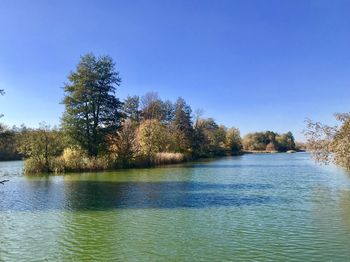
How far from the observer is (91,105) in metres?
39.8

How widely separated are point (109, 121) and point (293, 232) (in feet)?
106

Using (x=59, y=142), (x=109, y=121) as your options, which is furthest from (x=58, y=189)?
(x=109, y=121)

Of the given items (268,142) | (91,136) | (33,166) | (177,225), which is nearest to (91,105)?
(91,136)

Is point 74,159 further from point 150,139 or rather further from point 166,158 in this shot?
point 166,158

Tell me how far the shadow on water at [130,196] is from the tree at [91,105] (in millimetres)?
14496

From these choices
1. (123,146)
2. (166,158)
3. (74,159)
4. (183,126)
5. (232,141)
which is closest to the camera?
(74,159)

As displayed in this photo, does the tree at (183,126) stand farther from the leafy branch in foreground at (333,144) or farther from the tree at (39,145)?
the leafy branch in foreground at (333,144)

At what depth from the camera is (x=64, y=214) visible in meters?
14.8

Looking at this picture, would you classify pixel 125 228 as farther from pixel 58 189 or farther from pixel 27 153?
pixel 27 153

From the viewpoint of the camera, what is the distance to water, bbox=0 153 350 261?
9453mm

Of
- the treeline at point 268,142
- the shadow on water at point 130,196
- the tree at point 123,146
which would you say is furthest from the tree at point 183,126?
the treeline at point 268,142

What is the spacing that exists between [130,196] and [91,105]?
74.2ft

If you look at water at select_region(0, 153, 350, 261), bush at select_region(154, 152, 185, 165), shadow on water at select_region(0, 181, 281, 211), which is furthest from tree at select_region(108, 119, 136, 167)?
water at select_region(0, 153, 350, 261)

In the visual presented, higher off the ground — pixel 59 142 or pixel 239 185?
pixel 59 142
